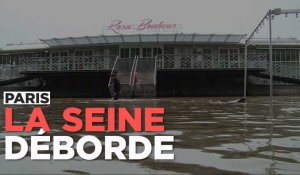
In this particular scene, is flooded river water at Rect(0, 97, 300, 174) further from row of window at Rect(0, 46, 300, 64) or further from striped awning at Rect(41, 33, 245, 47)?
row of window at Rect(0, 46, 300, 64)

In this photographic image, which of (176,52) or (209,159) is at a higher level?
(176,52)

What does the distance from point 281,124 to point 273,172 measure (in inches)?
203

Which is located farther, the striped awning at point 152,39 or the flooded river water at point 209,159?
the striped awning at point 152,39

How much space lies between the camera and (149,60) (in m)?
35.1

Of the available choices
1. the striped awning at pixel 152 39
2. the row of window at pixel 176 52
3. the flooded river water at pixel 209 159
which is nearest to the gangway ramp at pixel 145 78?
the striped awning at pixel 152 39

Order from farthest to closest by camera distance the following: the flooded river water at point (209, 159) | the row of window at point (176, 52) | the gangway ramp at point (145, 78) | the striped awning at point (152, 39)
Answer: the row of window at point (176, 52) → the striped awning at point (152, 39) → the gangway ramp at point (145, 78) → the flooded river water at point (209, 159)

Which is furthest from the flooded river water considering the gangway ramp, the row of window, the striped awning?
the row of window

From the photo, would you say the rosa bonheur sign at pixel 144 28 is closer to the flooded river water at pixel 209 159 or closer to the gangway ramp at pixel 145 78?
the gangway ramp at pixel 145 78

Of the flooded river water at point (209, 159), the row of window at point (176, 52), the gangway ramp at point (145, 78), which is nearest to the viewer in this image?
the flooded river water at point (209, 159)

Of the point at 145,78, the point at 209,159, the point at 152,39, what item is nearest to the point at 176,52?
the point at 152,39

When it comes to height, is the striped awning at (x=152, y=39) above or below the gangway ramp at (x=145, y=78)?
above

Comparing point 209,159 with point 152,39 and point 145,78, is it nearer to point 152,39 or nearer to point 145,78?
point 145,78

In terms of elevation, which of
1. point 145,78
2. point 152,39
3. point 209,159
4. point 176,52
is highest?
point 152,39

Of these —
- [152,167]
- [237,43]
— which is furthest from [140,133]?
[237,43]
